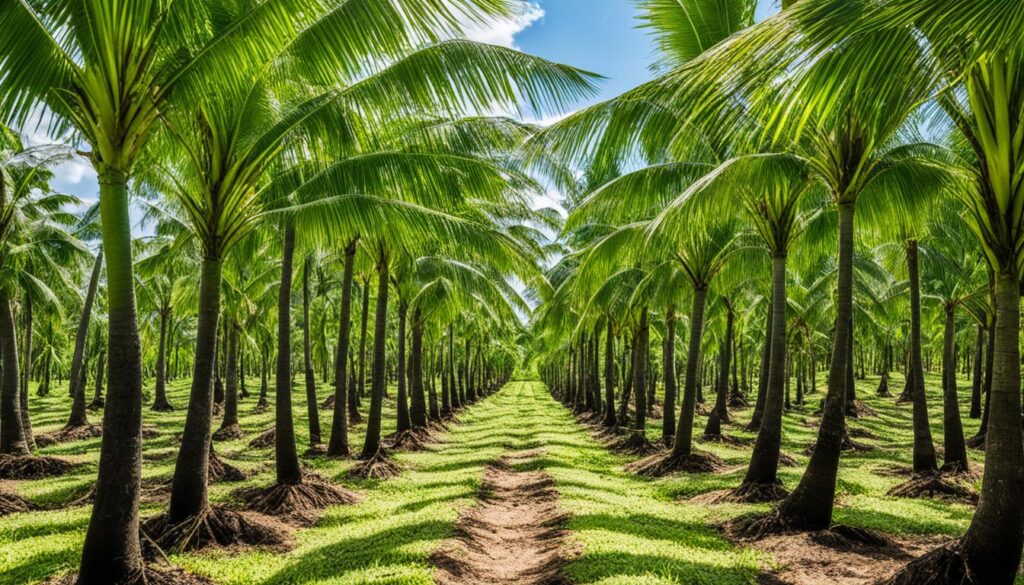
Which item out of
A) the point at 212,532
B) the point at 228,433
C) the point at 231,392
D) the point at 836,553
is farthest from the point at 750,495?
the point at 231,392

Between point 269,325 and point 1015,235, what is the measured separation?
28.4m

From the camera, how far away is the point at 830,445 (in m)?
8.16

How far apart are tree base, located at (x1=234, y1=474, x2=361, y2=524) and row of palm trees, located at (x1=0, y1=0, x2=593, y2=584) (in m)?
0.05

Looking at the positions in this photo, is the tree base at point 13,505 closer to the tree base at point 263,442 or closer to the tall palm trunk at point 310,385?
the tall palm trunk at point 310,385

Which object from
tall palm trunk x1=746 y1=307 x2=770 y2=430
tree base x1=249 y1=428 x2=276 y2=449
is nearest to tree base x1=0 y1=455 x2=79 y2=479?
tree base x1=249 y1=428 x2=276 y2=449

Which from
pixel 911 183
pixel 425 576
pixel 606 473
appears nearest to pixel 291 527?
pixel 425 576

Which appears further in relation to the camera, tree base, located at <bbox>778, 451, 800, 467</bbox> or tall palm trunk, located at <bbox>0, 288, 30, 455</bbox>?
tree base, located at <bbox>778, 451, 800, 467</bbox>

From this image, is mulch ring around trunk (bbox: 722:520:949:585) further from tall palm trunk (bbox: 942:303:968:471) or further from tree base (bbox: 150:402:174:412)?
tree base (bbox: 150:402:174:412)

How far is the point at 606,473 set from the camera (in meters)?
14.7

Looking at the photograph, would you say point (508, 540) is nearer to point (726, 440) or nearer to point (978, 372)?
point (726, 440)

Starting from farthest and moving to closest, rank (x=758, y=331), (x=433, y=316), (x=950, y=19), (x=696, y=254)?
(x=758, y=331) < (x=433, y=316) < (x=696, y=254) < (x=950, y=19)

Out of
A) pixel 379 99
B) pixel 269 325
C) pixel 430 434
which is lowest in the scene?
pixel 430 434

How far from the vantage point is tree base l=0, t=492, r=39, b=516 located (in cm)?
1002

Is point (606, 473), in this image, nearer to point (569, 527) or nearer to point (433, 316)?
point (569, 527)
